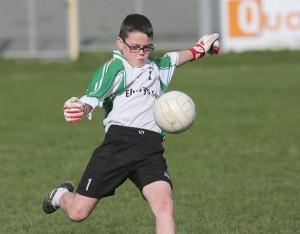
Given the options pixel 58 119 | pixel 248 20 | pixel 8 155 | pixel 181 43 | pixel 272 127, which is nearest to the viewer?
pixel 8 155

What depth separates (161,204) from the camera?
668 cm

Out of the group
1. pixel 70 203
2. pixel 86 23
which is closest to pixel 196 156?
pixel 70 203

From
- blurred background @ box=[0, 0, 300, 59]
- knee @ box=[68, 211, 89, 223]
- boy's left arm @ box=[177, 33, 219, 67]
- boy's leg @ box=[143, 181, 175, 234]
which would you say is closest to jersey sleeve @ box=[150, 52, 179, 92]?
boy's left arm @ box=[177, 33, 219, 67]

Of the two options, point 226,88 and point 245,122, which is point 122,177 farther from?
point 226,88

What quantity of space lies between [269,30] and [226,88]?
273 inches

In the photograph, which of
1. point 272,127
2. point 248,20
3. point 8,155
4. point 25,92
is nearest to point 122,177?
point 8,155

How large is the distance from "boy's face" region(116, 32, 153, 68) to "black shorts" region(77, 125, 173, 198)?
1.77ft

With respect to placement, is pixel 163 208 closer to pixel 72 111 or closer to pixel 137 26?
pixel 72 111

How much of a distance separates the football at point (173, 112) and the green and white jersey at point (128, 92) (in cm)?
18

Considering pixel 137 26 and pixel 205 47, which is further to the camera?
pixel 205 47

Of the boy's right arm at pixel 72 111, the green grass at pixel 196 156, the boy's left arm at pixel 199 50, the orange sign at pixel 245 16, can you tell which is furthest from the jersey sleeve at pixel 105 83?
the orange sign at pixel 245 16

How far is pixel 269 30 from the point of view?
1112 inches

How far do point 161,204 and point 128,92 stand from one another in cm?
98

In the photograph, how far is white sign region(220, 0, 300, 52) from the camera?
27766 millimetres
